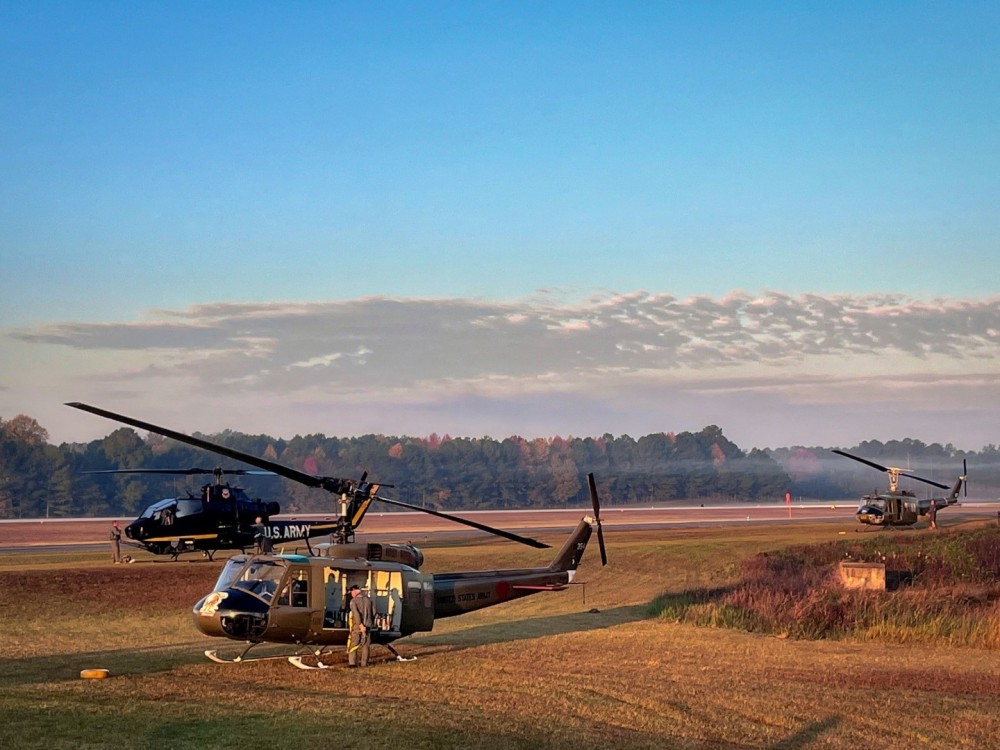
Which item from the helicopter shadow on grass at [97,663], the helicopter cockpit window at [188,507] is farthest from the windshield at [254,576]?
the helicopter cockpit window at [188,507]

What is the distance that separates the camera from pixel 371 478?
534 feet

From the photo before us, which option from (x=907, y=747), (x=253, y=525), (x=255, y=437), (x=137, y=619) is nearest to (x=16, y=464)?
(x=255, y=437)

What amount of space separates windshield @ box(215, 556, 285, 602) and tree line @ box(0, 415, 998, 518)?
11619 cm

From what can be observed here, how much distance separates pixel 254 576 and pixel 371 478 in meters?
141

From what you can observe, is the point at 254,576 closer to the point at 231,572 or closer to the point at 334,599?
the point at 231,572

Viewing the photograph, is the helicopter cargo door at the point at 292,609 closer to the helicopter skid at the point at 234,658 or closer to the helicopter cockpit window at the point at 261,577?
the helicopter cockpit window at the point at 261,577

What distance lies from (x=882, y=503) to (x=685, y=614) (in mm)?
36834

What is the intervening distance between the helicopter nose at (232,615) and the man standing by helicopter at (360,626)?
1.93m

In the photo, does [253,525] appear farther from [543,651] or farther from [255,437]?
[255,437]

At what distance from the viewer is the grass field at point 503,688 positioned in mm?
16453

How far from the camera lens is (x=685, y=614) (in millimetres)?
34688

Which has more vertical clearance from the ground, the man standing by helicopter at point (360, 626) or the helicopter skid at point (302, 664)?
the man standing by helicopter at point (360, 626)

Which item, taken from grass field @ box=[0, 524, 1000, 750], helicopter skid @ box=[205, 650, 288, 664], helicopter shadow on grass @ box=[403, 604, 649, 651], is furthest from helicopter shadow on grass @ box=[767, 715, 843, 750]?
helicopter skid @ box=[205, 650, 288, 664]

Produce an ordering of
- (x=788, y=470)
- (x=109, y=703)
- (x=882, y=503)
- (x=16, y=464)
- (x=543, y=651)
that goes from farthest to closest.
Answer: (x=788, y=470) < (x=16, y=464) < (x=882, y=503) < (x=543, y=651) < (x=109, y=703)
